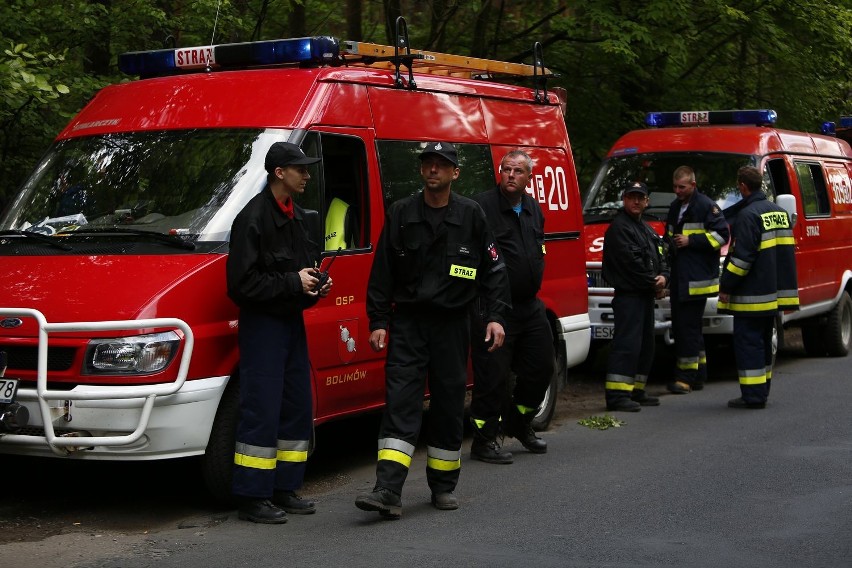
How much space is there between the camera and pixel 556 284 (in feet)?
31.1

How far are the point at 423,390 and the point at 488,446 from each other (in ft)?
5.43

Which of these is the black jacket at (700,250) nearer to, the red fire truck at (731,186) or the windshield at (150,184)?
the red fire truck at (731,186)

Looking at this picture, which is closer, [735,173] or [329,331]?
[329,331]

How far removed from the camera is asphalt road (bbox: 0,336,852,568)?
5.84 meters

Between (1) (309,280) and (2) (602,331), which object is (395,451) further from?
(2) (602,331)

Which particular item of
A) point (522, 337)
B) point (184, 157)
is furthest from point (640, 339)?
point (184, 157)

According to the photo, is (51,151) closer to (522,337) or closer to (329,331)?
(329,331)

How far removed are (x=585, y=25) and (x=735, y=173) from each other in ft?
8.62

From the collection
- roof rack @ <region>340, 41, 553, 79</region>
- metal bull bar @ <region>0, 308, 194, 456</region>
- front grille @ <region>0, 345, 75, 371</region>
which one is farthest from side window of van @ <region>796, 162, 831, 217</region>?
front grille @ <region>0, 345, 75, 371</region>

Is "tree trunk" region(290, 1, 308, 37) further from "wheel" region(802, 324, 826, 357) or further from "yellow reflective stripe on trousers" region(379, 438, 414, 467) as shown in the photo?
"yellow reflective stripe on trousers" region(379, 438, 414, 467)

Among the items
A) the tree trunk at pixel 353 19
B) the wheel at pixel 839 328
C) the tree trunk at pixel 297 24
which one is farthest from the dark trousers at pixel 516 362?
the wheel at pixel 839 328

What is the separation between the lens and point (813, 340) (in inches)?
585

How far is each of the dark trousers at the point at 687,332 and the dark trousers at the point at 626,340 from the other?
3.37 ft

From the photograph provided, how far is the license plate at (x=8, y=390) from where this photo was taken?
629cm
